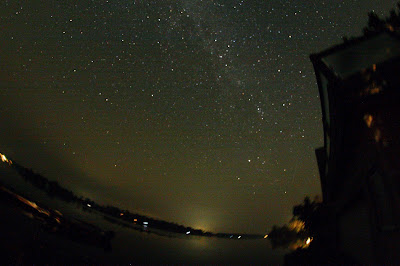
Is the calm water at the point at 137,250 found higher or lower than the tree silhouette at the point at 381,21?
lower

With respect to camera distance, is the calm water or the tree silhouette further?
the calm water

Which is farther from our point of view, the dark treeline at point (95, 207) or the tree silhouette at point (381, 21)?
the dark treeline at point (95, 207)

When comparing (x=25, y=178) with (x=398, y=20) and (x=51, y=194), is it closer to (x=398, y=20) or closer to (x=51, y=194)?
(x=51, y=194)

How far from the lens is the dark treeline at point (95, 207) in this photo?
4350cm

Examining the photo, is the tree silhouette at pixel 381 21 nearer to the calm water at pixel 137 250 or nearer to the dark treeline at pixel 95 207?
the calm water at pixel 137 250

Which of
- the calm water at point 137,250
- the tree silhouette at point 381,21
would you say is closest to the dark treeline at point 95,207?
the calm water at point 137,250

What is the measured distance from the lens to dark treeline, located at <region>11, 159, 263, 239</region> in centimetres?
4350

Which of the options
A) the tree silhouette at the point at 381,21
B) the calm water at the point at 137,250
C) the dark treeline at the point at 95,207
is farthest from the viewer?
the dark treeline at the point at 95,207

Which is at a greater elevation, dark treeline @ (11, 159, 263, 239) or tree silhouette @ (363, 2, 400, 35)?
tree silhouette @ (363, 2, 400, 35)

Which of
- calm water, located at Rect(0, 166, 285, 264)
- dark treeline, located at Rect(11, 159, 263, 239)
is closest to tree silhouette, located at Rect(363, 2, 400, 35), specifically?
calm water, located at Rect(0, 166, 285, 264)

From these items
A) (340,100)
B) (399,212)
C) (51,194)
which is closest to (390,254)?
(399,212)

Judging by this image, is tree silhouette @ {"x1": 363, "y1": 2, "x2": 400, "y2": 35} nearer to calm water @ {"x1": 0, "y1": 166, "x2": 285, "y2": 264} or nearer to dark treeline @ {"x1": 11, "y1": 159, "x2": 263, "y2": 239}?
calm water @ {"x1": 0, "y1": 166, "x2": 285, "y2": 264}

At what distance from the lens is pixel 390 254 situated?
3.51 meters

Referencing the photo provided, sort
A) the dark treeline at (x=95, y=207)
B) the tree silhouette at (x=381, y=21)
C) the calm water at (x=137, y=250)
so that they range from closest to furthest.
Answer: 1. the tree silhouette at (x=381, y=21)
2. the calm water at (x=137, y=250)
3. the dark treeline at (x=95, y=207)
